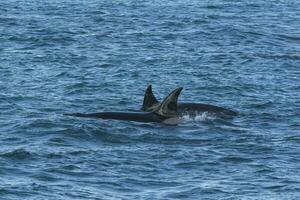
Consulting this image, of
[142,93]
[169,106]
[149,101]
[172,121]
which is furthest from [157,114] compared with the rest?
[142,93]

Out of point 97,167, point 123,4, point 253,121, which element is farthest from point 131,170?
point 123,4

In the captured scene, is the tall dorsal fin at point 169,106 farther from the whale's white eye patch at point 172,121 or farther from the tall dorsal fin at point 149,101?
the tall dorsal fin at point 149,101

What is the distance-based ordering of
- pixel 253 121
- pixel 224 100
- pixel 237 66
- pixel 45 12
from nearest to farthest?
pixel 253 121 → pixel 224 100 → pixel 237 66 → pixel 45 12

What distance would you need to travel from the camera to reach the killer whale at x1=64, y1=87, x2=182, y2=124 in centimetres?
2798

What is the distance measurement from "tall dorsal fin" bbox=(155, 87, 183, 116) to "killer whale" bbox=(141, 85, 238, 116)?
17.6 inches

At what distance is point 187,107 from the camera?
1154 inches

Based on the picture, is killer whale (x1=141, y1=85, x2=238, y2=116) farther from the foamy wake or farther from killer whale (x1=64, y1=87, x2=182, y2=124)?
killer whale (x1=64, y1=87, x2=182, y2=124)

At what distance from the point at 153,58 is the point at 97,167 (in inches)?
617

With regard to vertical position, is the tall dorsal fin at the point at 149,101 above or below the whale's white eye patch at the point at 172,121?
above

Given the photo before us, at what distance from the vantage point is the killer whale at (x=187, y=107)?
2909 centimetres

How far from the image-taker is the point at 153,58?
124ft

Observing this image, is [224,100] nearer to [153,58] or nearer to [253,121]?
[253,121]

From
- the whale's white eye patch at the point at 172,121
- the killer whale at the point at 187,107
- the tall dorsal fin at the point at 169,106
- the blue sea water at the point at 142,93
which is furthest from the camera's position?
the killer whale at the point at 187,107

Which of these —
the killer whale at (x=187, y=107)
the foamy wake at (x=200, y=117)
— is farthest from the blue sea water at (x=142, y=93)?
the killer whale at (x=187, y=107)
